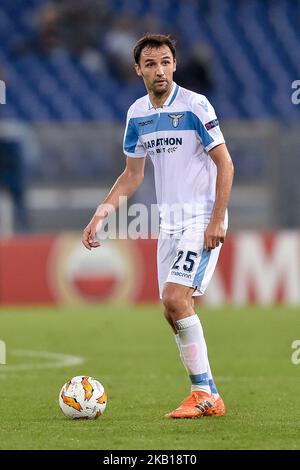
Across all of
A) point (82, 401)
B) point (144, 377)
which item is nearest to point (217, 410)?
point (82, 401)

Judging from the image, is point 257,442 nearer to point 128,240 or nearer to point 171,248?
point 171,248

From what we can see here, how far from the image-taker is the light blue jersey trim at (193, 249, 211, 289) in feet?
23.9

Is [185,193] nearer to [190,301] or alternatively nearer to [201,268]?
[201,268]

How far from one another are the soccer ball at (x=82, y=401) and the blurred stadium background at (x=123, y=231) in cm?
20

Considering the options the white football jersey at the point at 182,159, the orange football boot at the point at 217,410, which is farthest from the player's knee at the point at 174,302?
the orange football boot at the point at 217,410

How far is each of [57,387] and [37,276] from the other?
7629 mm

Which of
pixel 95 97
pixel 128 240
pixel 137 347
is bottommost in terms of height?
pixel 137 347

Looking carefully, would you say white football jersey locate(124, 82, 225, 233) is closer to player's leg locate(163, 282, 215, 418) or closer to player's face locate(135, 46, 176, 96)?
player's face locate(135, 46, 176, 96)

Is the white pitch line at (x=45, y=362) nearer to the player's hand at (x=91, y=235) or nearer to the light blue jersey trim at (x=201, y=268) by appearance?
the player's hand at (x=91, y=235)

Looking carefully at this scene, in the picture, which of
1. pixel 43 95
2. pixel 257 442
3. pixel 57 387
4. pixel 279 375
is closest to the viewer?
pixel 257 442

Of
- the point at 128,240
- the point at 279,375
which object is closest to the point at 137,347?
the point at 279,375

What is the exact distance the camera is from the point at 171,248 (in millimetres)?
7465

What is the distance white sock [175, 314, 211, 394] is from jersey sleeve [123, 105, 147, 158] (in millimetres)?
1196

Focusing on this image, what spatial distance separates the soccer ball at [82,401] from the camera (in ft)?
23.7
